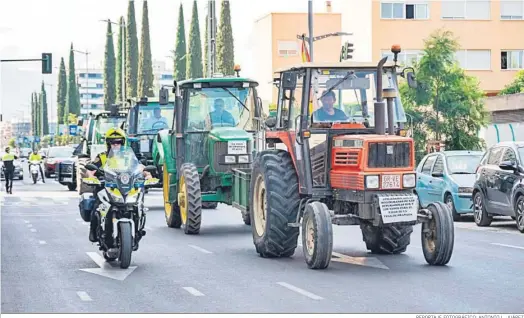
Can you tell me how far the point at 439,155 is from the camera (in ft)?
85.3

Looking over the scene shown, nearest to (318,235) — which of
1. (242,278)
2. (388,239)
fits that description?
(242,278)

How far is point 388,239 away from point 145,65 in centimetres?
8083

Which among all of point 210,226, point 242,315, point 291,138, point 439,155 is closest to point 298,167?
point 291,138

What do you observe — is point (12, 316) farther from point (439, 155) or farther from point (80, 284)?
point (439, 155)

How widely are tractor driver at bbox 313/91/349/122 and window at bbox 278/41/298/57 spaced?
6790 centimetres

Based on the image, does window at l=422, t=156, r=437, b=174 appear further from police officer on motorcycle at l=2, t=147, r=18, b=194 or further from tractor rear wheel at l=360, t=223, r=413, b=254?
police officer on motorcycle at l=2, t=147, r=18, b=194

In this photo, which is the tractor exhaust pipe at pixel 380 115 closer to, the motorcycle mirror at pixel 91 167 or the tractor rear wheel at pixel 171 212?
the motorcycle mirror at pixel 91 167

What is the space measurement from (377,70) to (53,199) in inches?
837

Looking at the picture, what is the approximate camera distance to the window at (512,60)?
6638cm

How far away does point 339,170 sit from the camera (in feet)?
50.0

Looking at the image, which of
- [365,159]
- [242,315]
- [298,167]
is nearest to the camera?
[242,315]

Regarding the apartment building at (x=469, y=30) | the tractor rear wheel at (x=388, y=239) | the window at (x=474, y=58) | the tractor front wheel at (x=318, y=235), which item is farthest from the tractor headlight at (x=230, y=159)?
the window at (x=474, y=58)

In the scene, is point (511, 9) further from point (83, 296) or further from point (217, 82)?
point (83, 296)

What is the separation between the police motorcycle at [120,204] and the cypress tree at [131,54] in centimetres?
8408
